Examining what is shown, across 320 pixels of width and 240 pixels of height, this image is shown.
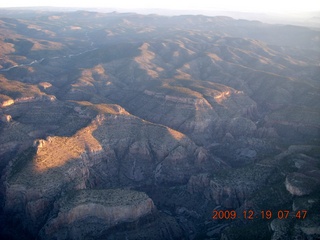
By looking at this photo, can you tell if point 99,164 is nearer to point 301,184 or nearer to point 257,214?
point 257,214

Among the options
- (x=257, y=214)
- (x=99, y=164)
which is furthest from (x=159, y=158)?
(x=257, y=214)

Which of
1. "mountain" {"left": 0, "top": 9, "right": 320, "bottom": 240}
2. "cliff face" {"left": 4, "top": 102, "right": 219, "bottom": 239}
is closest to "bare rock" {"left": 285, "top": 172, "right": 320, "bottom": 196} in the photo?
"mountain" {"left": 0, "top": 9, "right": 320, "bottom": 240}

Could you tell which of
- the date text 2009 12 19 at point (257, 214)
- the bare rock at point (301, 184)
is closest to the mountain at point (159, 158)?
the bare rock at point (301, 184)

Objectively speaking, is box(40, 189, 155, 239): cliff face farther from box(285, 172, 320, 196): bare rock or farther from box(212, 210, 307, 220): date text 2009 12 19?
box(285, 172, 320, 196): bare rock

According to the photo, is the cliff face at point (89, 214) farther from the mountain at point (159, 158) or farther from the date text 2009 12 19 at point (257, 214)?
the date text 2009 12 19 at point (257, 214)

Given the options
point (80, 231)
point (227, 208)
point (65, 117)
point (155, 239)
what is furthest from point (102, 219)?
point (65, 117)

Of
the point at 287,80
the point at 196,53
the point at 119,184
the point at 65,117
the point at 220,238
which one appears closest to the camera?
the point at 220,238

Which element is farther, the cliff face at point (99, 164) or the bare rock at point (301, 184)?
the cliff face at point (99, 164)

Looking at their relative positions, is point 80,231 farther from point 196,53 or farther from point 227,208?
point 196,53
